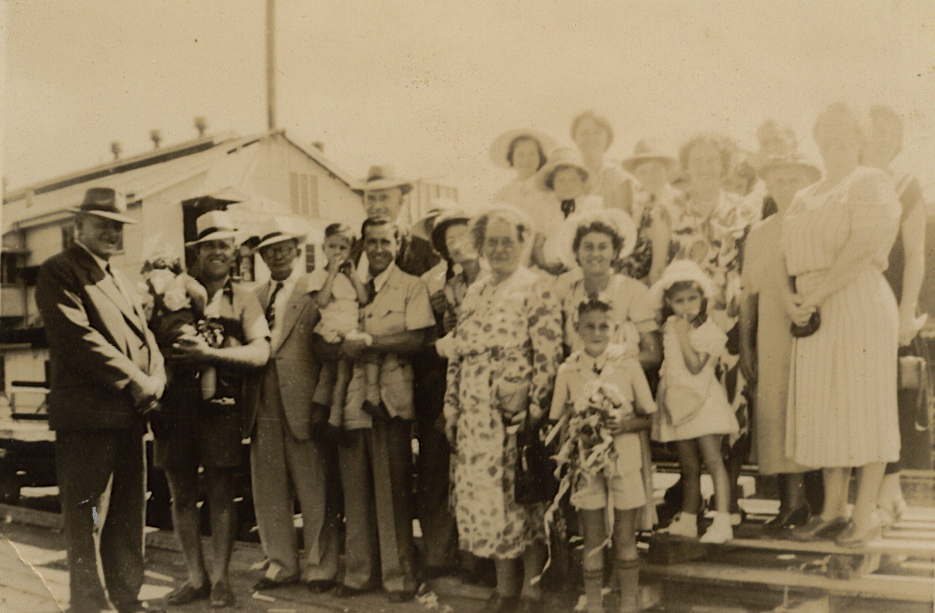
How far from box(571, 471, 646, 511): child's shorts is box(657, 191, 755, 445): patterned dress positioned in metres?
0.59

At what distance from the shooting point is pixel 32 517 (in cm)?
520

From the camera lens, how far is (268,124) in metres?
4.47

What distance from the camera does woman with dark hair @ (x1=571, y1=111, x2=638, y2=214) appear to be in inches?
152

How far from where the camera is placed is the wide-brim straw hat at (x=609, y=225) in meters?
3.73

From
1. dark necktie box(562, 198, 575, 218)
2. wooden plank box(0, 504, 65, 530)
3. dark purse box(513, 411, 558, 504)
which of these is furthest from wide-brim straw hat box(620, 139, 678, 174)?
wooden plank box(0, 504, 65, 530)

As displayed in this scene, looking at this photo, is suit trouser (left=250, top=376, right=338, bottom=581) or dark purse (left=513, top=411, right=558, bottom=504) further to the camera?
suit trouser (left=250, top=376, right=338, bottom=581)

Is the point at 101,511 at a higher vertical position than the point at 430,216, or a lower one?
lower

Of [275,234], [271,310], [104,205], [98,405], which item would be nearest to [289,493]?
[271,310]

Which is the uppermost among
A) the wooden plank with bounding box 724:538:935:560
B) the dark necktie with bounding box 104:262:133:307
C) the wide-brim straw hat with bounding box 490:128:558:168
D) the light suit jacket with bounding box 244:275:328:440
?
the wide-brim straw hat with bounding box 490:128:558:168

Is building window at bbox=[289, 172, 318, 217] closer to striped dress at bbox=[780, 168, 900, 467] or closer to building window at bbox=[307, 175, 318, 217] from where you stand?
building window at bbox=[307, 175, 318, 217]

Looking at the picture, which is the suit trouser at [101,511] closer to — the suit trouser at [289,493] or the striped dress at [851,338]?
the suit trouser at [289,493]

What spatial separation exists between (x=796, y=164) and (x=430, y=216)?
1.79 metres

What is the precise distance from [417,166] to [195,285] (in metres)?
1.42

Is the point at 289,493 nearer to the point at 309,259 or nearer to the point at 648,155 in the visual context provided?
the point at 309,259
